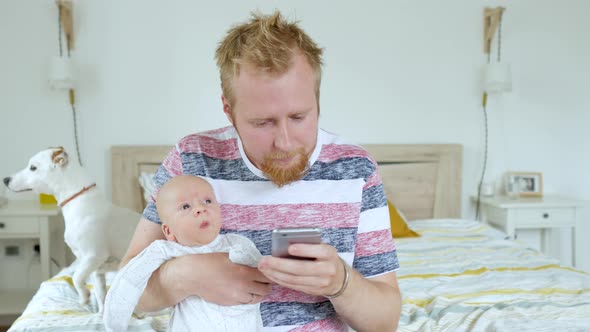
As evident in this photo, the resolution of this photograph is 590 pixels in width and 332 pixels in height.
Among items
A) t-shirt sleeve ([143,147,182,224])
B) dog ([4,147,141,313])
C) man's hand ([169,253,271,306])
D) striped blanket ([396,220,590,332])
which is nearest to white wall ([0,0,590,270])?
striped blanket ([396,220,590,332])

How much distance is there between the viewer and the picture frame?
354cm

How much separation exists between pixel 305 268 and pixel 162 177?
16.9 inches

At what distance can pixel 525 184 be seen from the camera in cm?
358

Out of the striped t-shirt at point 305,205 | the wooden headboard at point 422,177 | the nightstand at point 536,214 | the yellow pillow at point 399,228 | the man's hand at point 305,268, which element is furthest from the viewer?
the wooden headboard at point 422,177

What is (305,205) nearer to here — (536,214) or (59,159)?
(59,159)

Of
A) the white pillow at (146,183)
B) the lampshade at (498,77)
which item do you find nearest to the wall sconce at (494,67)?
the lampshade at (498,77)

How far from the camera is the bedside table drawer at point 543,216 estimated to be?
130 inches

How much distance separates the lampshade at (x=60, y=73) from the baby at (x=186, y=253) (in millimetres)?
2122

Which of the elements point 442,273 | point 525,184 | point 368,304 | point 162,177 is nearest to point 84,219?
point 162,177

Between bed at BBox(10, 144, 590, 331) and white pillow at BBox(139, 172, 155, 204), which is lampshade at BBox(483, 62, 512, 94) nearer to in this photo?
bed at BBox(10, 144, 590, 331)

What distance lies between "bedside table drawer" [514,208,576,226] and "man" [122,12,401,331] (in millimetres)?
2346

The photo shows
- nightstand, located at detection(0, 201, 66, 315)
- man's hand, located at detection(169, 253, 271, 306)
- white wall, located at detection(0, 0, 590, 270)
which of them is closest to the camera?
man's hand, located at detection(169, 253, 271, 306)

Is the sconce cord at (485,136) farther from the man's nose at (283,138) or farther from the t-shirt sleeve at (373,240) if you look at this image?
the man's nose at (283,138)

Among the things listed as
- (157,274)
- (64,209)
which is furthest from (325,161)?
(64,209)
